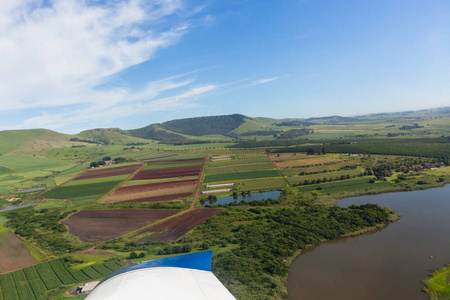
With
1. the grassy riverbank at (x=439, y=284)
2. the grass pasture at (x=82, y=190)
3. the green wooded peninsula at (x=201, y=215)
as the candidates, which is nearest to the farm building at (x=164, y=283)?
the green wooded peninsula at (x=201, y=215)

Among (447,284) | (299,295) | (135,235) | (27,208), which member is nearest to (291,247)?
(299,295)

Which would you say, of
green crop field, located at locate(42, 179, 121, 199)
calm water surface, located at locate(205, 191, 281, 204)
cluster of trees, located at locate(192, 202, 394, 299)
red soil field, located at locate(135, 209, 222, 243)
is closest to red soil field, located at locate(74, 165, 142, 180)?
green crop field, located at locate(42, 179, 121, 199)

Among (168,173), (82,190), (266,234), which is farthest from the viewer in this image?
(168,173)

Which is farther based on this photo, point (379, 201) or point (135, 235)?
point (379, 201)

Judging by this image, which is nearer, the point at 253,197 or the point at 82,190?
the point at 253,197

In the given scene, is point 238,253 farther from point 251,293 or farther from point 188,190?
point 188,190

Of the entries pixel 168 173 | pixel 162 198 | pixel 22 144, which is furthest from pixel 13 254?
pixel 22 144

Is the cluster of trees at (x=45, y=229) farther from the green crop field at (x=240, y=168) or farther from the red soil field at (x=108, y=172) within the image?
the green crop field at (x=240, y=168)

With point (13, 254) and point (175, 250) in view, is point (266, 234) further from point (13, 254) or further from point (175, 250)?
point (13, 254)
